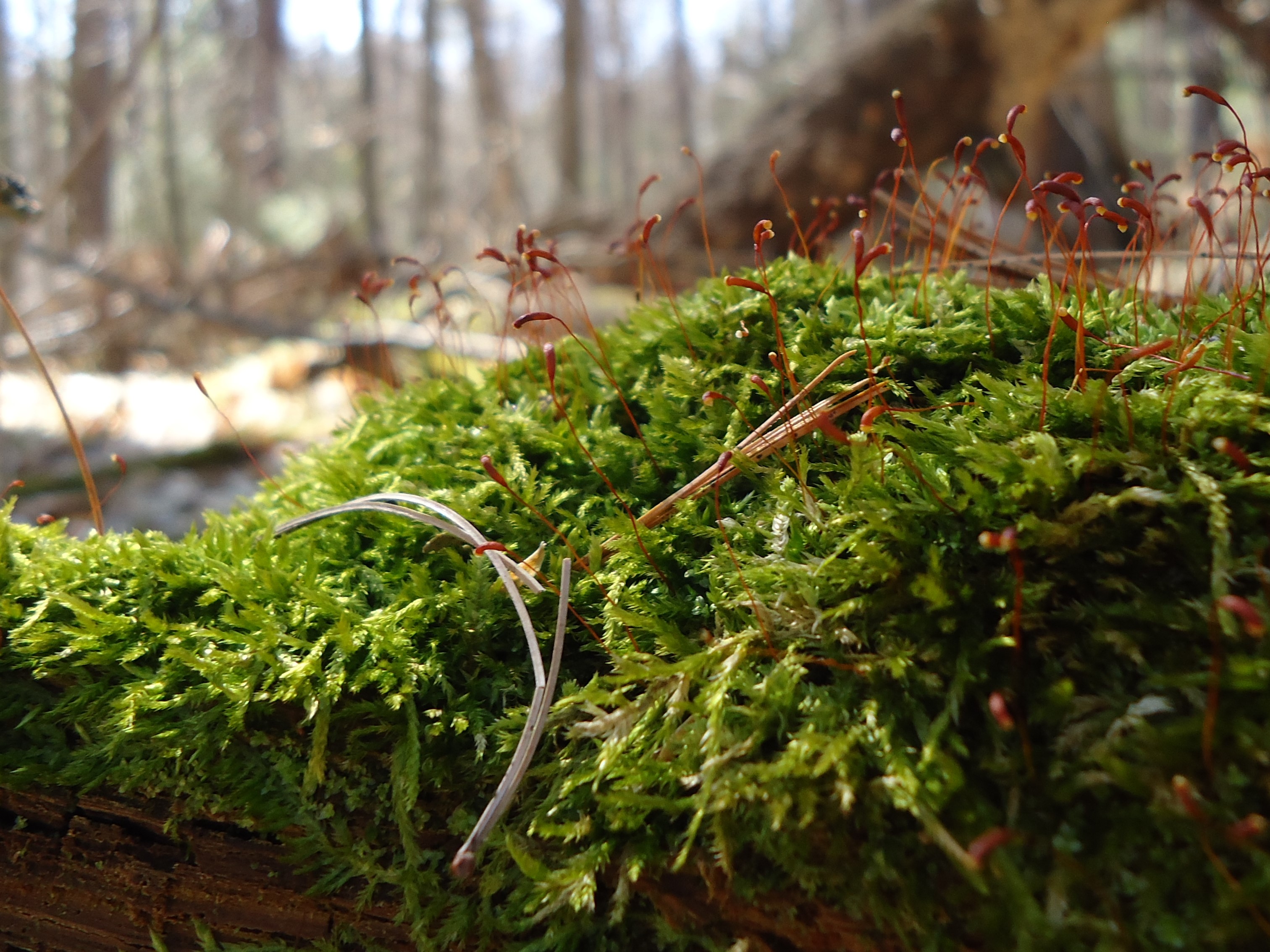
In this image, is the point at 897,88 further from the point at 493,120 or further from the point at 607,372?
the point at 493,120

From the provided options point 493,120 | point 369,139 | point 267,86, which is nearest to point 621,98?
point 267,86

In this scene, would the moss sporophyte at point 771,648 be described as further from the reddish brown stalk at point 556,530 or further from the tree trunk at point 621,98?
the tree trunk at point 621,98

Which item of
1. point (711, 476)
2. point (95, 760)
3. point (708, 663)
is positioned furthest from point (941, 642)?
point (95, 760)

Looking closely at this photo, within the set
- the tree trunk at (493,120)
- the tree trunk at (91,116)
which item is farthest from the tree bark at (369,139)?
the tree trunk at (91,116)

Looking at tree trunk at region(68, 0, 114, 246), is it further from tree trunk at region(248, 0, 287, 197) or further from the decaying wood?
the decaying wood

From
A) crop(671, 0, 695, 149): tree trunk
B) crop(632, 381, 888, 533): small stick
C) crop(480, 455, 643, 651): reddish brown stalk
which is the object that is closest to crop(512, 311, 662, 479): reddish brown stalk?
crop(632, 381, 888, 533): small stick

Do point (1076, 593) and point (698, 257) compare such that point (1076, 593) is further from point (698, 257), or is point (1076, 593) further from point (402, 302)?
point (402, 302)
